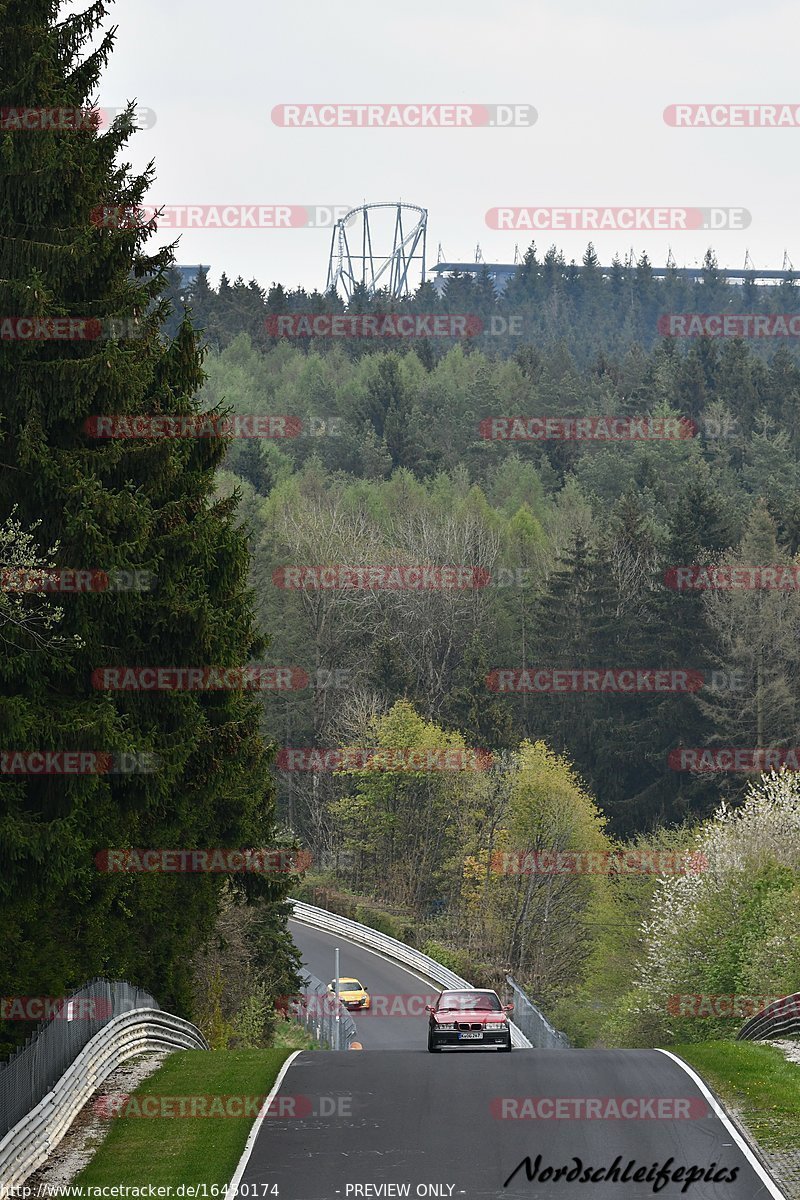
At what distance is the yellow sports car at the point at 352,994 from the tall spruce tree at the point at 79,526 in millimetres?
32057

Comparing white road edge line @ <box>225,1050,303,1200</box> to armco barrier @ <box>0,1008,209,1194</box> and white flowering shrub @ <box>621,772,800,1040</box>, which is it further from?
white flowering shrub @ <box>621,772,800,1040</box>

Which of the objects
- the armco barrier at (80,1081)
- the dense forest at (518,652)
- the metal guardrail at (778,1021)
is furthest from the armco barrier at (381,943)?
the armco barrier at (80,1081)

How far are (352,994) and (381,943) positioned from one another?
434 inches

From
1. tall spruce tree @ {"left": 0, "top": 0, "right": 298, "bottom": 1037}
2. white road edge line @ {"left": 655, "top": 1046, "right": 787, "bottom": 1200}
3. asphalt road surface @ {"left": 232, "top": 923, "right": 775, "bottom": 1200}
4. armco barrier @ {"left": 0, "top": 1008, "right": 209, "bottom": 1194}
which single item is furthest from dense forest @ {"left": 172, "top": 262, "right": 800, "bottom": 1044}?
tall spruce tree @ {"left": 0, "top": 0, "right": 298, "bottom": 1037}

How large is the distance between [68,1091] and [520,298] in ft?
613

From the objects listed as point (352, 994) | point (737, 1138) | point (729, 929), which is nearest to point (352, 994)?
point (352, 994)

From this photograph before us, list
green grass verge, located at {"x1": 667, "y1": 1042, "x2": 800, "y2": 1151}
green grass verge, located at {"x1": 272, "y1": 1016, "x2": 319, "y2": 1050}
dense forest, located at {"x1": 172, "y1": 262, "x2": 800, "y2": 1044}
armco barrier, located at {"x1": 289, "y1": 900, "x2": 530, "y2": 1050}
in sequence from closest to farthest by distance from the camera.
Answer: green grass verge, located at {"x1": 667, "y1": 1042, "x2": 800, "y2": 1151}
green grass verge, located at {"x1": 272, "y1": 1016, "x2": 319, "y2": 1050}
armco barrier, located at {"x1": 289, "y1": 900, "x2": 530, "y2": 1050}
dense forest, located at {"x1": 172, "y1": 262, "x2": 800, "y2": 1044}

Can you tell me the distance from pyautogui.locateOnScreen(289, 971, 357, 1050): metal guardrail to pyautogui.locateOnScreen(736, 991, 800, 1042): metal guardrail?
18.5m

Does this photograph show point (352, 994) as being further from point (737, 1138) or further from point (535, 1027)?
point (737, 1138)

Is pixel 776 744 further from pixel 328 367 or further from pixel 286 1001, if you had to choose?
pixel 328 367

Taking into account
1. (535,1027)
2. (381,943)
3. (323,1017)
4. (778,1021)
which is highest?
(778,1021)

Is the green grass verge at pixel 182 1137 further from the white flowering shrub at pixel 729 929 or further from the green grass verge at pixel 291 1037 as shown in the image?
the green grass verge at pixel 291 1037

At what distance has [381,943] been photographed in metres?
66.1

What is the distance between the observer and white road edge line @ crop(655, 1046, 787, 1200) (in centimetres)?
1650
